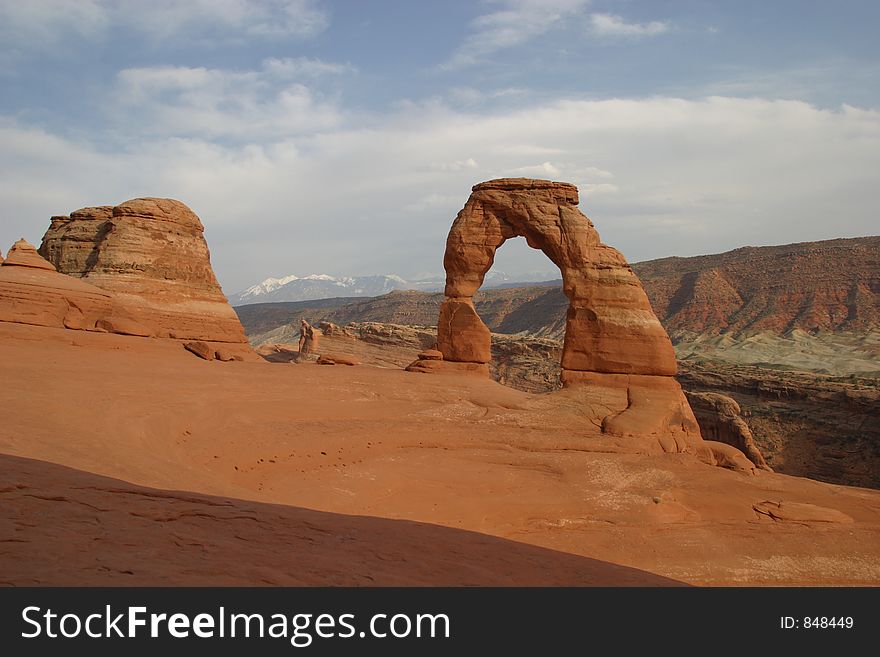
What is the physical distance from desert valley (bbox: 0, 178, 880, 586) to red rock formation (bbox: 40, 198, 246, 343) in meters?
0.08

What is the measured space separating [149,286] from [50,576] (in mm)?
18080

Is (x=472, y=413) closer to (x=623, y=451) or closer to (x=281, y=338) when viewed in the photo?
(x=623, y=451)

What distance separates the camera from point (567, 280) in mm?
18312

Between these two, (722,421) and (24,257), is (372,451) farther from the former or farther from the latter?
(722,421)

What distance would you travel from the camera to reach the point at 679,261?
8875cm

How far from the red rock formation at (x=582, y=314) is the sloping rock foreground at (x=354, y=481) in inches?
31.7

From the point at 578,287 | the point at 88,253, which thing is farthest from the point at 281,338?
the point at 578,287

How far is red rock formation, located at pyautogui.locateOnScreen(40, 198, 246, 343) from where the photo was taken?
20.3 metres

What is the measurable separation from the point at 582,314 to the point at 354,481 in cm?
895

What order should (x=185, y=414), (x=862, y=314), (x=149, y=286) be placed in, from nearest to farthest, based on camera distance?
→ (x=185, y=414)
(x=149, y=286)
(x=862, y=314)

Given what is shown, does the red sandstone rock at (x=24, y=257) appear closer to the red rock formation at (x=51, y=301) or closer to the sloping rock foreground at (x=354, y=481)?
the red rock formation at (x=51, y=301)

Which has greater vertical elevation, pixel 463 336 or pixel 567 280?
pixel 567 280

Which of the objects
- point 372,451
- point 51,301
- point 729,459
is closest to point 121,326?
point 51,301
